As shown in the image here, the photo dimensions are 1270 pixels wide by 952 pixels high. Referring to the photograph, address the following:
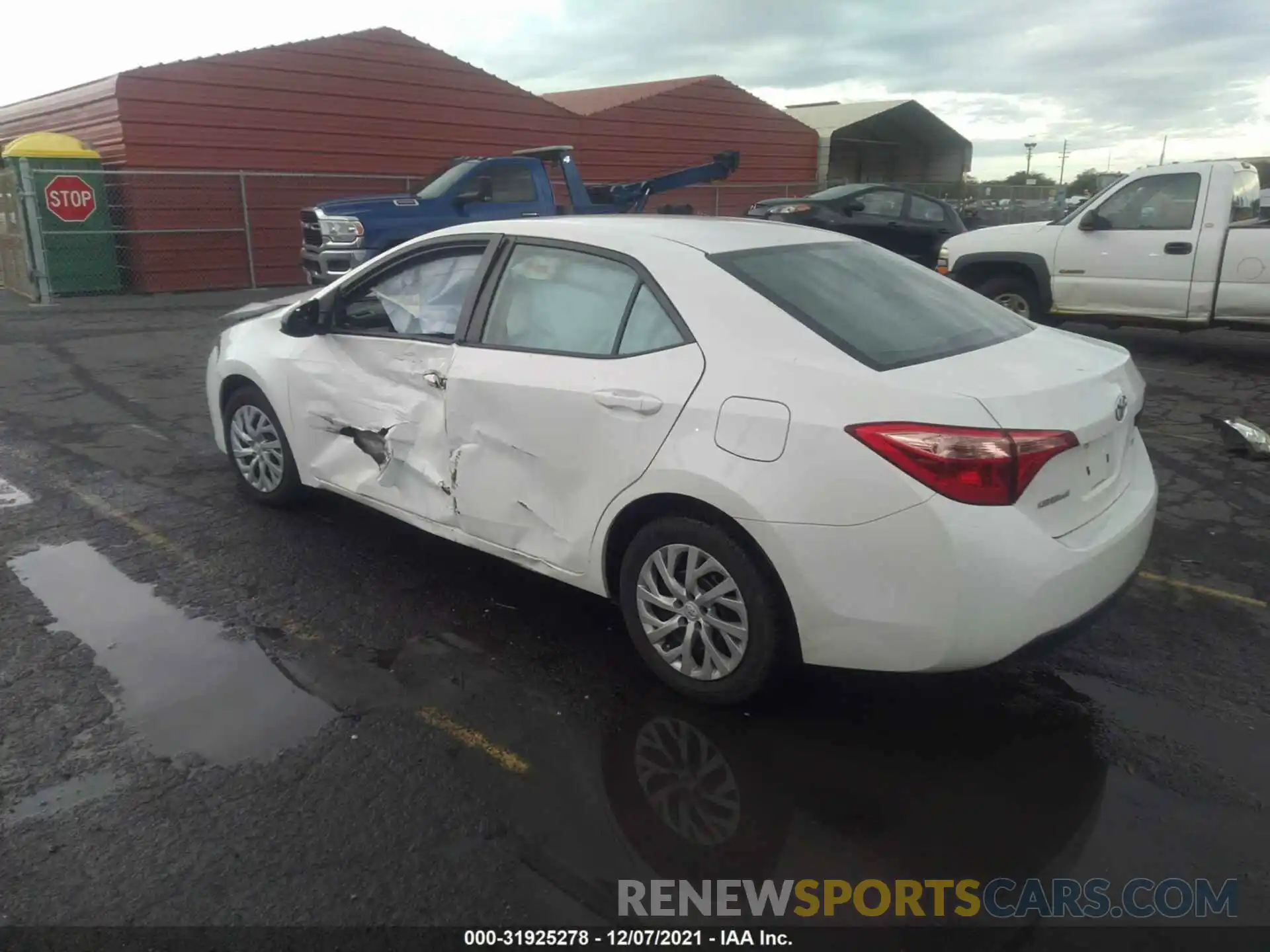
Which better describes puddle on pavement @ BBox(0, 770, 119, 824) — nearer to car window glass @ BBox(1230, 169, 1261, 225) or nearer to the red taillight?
the red taillight

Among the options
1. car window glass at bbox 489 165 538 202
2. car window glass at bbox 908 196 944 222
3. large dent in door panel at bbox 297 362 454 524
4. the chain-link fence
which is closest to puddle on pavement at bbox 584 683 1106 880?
large dent in door panel at bbox 297 362 454 524

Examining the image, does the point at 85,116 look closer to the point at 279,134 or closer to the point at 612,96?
the point at 279,134

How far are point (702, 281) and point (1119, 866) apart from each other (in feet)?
7.05

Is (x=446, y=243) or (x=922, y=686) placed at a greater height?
(x=446, y=243)

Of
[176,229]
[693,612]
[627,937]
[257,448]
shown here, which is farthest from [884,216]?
[627,937]

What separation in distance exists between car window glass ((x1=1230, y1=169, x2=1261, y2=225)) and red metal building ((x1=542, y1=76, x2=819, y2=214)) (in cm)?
1348

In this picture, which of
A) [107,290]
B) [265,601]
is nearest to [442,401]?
[265,601]

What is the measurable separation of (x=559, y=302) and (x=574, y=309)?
91 mm

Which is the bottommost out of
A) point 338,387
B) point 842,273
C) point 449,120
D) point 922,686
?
point 922,686

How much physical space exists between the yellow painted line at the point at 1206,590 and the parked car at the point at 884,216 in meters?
11.1

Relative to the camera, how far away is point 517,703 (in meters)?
3.37

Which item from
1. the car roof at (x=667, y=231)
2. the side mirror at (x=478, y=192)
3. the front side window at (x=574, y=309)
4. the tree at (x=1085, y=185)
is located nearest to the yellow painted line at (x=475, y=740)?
the front side window at (x=574, y=309)

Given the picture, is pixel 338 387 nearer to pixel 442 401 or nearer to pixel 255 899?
pixel 442 401

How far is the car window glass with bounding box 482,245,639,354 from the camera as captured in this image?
3.53m
